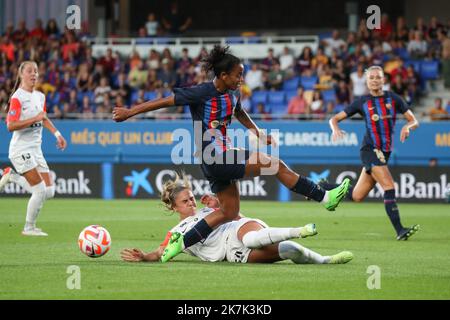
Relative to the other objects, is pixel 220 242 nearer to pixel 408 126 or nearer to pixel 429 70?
pixel 408 126

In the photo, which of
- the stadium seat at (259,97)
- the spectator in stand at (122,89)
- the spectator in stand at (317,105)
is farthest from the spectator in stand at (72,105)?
the spectator in stand at (317,105)

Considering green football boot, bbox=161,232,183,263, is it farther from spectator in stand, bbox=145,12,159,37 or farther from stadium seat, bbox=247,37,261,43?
spectator in stand, bbox=145,12,159,37

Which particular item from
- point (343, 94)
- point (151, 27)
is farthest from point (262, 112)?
point (151, 27)

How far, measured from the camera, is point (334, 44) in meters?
27.2

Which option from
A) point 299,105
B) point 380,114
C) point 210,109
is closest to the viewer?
point 210,109

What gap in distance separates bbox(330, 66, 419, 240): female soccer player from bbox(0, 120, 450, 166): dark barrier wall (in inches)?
370

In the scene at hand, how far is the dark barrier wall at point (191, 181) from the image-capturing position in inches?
883

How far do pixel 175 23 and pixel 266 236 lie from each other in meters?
22.5

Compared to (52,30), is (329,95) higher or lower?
lower

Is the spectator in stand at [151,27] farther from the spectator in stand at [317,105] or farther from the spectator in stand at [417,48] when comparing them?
the spectator in stand at [417,48]

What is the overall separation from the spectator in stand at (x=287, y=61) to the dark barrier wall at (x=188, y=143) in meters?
2.68

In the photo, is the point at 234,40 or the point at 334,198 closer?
the point at 334,198

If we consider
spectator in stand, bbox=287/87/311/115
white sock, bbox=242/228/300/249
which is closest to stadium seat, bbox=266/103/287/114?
spectator in stand, bbox=287/87/311/115
